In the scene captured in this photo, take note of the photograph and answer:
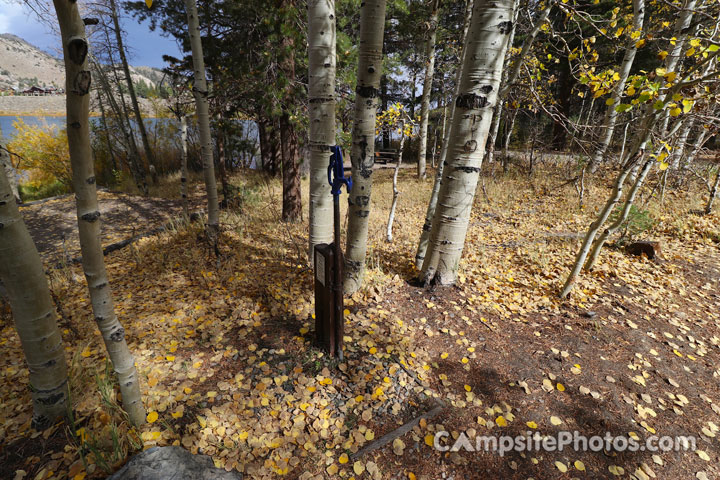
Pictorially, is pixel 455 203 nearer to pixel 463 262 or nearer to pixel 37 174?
pixel 463 262

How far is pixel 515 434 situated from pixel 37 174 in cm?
2071

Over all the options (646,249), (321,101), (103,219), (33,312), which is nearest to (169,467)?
(33,312)

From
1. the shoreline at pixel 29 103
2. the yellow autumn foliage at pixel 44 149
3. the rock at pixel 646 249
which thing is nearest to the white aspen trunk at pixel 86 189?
the rock at pixel 646 249

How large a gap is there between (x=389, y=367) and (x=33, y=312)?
2.57 metres

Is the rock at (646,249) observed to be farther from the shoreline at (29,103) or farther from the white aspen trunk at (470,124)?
the shoreline at (29,103)

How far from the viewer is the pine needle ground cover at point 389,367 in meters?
2.09

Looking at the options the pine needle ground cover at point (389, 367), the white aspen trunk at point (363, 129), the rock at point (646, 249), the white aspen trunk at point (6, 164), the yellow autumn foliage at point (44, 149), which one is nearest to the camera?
the white aspen trunk at point (6, 164)

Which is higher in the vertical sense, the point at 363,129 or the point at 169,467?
the point at 363,129

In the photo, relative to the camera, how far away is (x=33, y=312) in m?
1.78

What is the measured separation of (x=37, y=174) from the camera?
45.8ft

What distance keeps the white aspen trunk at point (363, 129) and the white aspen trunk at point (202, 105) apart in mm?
2285

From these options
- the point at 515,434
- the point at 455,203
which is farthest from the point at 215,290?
the point at 515,434

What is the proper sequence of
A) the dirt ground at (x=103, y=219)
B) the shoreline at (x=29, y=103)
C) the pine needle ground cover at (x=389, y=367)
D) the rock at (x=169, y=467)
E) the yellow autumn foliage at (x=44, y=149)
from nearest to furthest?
the rock at (x=169, y=467), the pine needle ground cover at (x=389, y=367), the dirt ground at (x=103, y=219), the yellow autumn foliage at (x=44, y=149), the shoreline at (x=29, y=103)

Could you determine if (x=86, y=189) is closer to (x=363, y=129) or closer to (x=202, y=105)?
(x=363, y=129)
